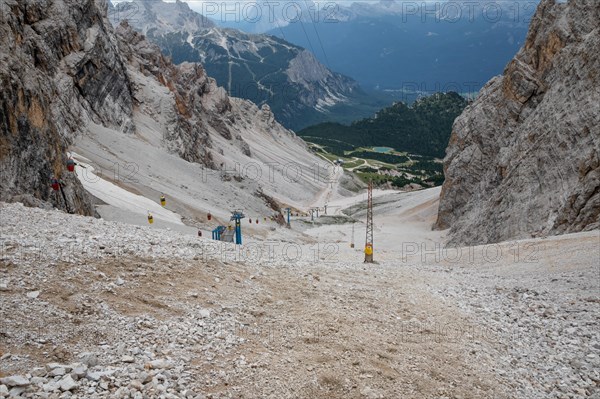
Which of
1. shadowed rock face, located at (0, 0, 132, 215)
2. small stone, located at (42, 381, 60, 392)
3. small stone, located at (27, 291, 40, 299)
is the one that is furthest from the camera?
shadowed rock face, located at (0, 0, 132, 215)

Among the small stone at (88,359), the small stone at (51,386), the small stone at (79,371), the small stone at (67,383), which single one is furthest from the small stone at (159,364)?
the small stone at (51,386)

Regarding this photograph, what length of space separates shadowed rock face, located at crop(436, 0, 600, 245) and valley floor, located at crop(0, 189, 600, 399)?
48.3ft

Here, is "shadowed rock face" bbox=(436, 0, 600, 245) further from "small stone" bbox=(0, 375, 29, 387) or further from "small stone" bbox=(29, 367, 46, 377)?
"small stone" bbox=(0, 375, 29, 387)

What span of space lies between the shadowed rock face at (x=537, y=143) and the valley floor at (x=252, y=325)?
48.3 feet

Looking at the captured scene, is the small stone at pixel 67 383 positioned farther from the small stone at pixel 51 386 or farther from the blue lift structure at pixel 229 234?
the blue lift structure at pixel 229 234

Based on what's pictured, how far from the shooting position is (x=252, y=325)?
483 inches

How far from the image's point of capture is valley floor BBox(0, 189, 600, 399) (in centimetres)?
927

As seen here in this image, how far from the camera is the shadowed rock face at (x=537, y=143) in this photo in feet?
108

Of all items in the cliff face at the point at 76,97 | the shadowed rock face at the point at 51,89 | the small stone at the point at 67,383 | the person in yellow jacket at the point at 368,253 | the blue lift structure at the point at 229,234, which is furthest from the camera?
the blue lift structure at the point at 229,234

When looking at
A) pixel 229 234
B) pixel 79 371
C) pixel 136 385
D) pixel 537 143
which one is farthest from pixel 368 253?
pixel 537 143

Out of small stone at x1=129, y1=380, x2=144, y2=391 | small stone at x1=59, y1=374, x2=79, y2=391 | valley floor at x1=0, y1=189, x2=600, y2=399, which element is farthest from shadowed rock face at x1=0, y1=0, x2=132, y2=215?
small stone at x1=129, y1=380, x2=144, y2=391

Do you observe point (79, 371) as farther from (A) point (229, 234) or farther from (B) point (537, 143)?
(B) point (537, 143)

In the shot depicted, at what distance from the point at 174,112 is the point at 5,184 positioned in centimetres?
5317

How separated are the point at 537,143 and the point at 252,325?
35303 mm
